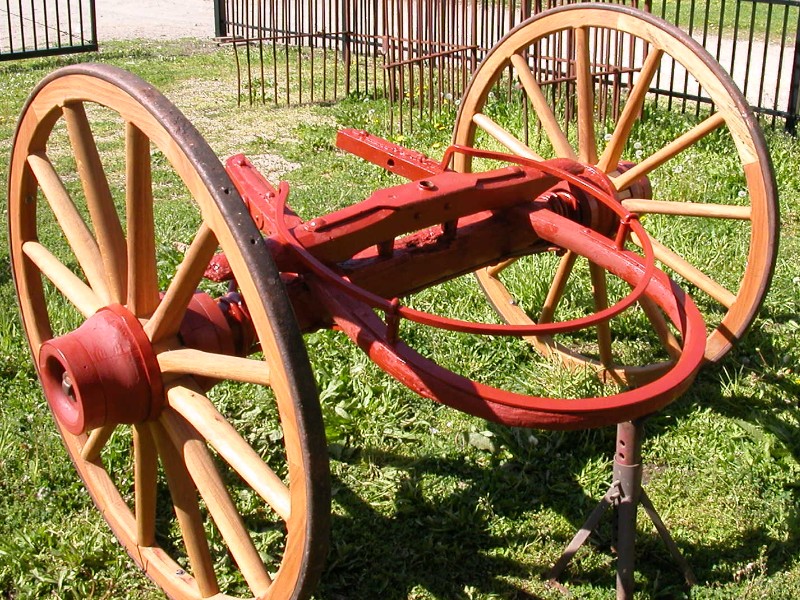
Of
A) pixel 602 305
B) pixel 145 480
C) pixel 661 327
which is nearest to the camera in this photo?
pixel 145 480

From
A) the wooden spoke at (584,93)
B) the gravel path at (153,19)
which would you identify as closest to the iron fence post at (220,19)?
the gravel path at (153,19)

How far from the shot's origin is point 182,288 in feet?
7.66

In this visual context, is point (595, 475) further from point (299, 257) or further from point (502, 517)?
point (299, 257)

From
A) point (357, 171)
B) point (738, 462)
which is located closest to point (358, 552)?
point (738, 462)

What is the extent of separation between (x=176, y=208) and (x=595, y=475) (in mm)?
3325

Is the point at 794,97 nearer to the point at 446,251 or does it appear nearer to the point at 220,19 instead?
the point at 446,251

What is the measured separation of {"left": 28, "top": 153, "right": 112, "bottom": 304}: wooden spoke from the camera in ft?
9.00

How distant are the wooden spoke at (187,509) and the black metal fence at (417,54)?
186 inches

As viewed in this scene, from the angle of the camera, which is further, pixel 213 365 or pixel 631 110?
pixel 631 110

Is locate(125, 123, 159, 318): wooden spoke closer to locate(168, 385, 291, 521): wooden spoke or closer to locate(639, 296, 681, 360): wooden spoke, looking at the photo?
locate(168, 385, 291, 521): wooden spoke

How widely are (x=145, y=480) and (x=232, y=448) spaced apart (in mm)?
645

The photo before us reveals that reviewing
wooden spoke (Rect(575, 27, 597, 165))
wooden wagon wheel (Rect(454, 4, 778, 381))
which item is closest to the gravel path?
wooden wagon wheel (Rect(454, 4, 778, 381))

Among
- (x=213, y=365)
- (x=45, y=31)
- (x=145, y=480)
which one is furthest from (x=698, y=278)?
(x=45, y=31)

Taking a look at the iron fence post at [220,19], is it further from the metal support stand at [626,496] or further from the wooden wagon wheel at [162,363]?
the metal support stand at [626,496]
